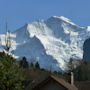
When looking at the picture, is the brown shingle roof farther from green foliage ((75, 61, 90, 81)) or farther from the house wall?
green foliage ((75, 61, 90, 81))

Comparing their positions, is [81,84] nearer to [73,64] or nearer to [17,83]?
[17,83]

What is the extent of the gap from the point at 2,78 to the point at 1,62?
1.94 meters

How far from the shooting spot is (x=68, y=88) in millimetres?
62812

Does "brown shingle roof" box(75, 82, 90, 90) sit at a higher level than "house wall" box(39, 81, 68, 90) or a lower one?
lower

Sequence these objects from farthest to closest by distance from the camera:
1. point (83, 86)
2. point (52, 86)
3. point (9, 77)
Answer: point (83, 86) < point (52, 86) < point (9, 77)

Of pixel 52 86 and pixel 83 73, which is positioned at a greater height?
pixel 83 73

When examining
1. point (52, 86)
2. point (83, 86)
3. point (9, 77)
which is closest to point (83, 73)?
point (83, 86)

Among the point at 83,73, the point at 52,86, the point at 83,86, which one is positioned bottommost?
the point at 83,86

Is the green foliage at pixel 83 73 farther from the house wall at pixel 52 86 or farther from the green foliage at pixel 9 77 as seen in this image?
the green foliage at pixel 9 77

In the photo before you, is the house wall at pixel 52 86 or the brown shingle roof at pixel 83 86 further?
the brown shingle roof at pixel 83 86

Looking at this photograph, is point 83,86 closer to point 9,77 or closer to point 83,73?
point 9,77

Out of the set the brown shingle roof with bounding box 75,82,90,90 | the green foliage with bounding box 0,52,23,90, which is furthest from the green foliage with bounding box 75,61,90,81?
the green foliage with bounding box 0,52,23,90

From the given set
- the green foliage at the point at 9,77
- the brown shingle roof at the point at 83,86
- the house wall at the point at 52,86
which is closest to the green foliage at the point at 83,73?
the brown shingle roof at the point at 83,86

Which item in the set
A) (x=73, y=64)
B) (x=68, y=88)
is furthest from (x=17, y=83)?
(x=73, y=64)
